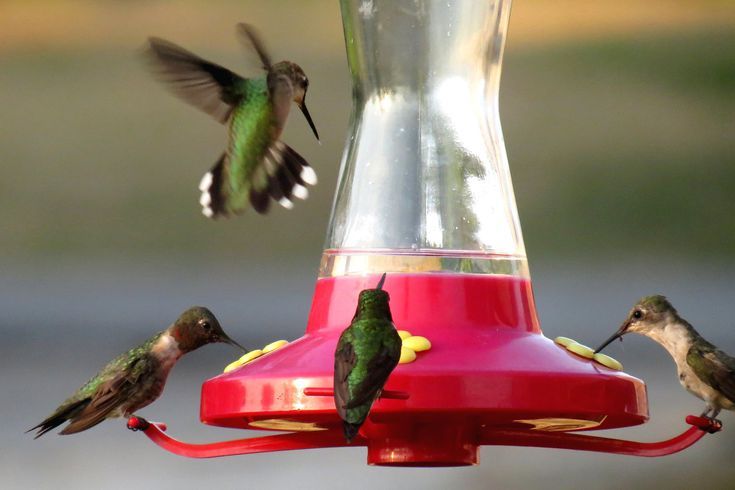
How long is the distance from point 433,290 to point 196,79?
165cm

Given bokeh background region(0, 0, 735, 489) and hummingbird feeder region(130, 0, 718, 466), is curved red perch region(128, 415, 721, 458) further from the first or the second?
bokeh background region(0, 0, 735, 489)

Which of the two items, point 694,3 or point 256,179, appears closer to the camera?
point 256,179

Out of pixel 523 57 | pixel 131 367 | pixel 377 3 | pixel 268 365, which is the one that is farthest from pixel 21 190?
pixel 268 365

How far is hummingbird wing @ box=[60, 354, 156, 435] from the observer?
494 centimetres

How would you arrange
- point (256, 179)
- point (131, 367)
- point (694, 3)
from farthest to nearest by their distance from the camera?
point (694, 3), point (256, 179), point (131, 367)

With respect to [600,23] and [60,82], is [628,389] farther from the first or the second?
[60,82]

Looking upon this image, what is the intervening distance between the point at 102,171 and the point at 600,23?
8.61 feet

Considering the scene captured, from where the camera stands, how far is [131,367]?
196 inches

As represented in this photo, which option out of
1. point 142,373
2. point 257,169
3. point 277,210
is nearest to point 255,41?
point 257,169

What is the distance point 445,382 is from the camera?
3.42 meters

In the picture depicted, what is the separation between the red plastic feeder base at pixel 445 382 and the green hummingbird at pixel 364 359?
0.05 metres

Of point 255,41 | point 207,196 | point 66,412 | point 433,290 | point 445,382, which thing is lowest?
point 66,412

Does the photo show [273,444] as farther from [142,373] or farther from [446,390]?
[142,373]

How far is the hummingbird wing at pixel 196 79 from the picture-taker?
16.9 ft
